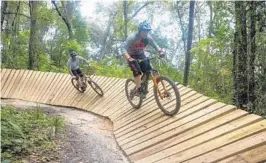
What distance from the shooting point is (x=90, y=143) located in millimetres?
6523

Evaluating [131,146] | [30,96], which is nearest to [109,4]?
[30,96]

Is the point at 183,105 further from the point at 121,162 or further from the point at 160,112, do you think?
the point at 121,162

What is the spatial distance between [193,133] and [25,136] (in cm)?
289

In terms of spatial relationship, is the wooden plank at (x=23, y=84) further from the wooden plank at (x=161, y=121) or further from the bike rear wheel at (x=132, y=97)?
the wooden plank at (x=161, y=121)

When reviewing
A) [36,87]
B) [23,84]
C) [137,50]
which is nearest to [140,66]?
[137,50]

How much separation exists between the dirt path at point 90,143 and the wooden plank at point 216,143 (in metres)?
0.97

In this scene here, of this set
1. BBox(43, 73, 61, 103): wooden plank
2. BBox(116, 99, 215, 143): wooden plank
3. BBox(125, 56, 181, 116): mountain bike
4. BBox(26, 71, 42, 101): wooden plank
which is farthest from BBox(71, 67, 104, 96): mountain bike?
BBox(116, 99, 215, 143): wooden plank

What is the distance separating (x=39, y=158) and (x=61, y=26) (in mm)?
20187

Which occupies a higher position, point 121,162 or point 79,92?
point 121,162

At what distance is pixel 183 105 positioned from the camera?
6.99 m

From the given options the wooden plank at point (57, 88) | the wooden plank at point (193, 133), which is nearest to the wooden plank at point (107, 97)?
the wooden plank at point (57, 88)

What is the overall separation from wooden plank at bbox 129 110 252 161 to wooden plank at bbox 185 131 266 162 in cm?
73

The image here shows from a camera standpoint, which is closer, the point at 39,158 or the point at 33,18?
the point at 39,158

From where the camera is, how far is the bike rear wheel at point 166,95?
22.0ft
